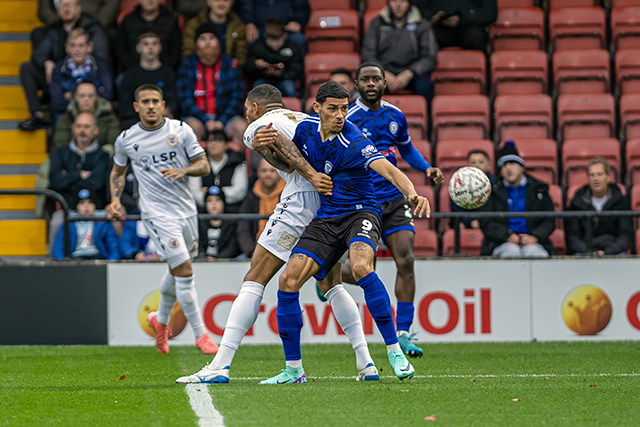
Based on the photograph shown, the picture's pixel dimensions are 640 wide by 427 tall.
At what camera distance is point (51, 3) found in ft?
41.4

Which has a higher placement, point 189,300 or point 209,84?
point 209,84

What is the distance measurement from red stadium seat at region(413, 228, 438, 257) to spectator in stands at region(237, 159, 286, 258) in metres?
1.69

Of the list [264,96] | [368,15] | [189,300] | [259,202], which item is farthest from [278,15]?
[264,96]

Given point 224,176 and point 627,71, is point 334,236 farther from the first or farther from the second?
point 627,71

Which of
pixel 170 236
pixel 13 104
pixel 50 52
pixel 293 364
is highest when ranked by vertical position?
pixel 50 52

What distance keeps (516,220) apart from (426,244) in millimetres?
1088

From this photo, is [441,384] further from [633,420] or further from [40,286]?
[40,286]

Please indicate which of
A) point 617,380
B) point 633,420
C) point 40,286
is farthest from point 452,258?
point 633,420

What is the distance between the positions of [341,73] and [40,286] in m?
4.30

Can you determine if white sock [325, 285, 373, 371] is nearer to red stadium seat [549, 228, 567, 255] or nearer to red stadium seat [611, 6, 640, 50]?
red stadium seat [549, 228, 567, 255]

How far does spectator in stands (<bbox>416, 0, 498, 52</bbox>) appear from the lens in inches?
484

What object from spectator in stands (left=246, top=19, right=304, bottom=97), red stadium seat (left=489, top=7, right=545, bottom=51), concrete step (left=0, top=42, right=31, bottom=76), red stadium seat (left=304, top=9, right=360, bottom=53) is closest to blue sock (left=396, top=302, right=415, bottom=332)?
spectator in stands (left=246, top=19, right=304, bottom=97)

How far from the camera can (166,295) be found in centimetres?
827

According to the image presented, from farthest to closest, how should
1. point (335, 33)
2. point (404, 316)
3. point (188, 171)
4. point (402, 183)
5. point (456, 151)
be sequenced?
point (335, 33) < point (456, 151) < point (188, 171) < point (404, 316) < point (402, 183)
